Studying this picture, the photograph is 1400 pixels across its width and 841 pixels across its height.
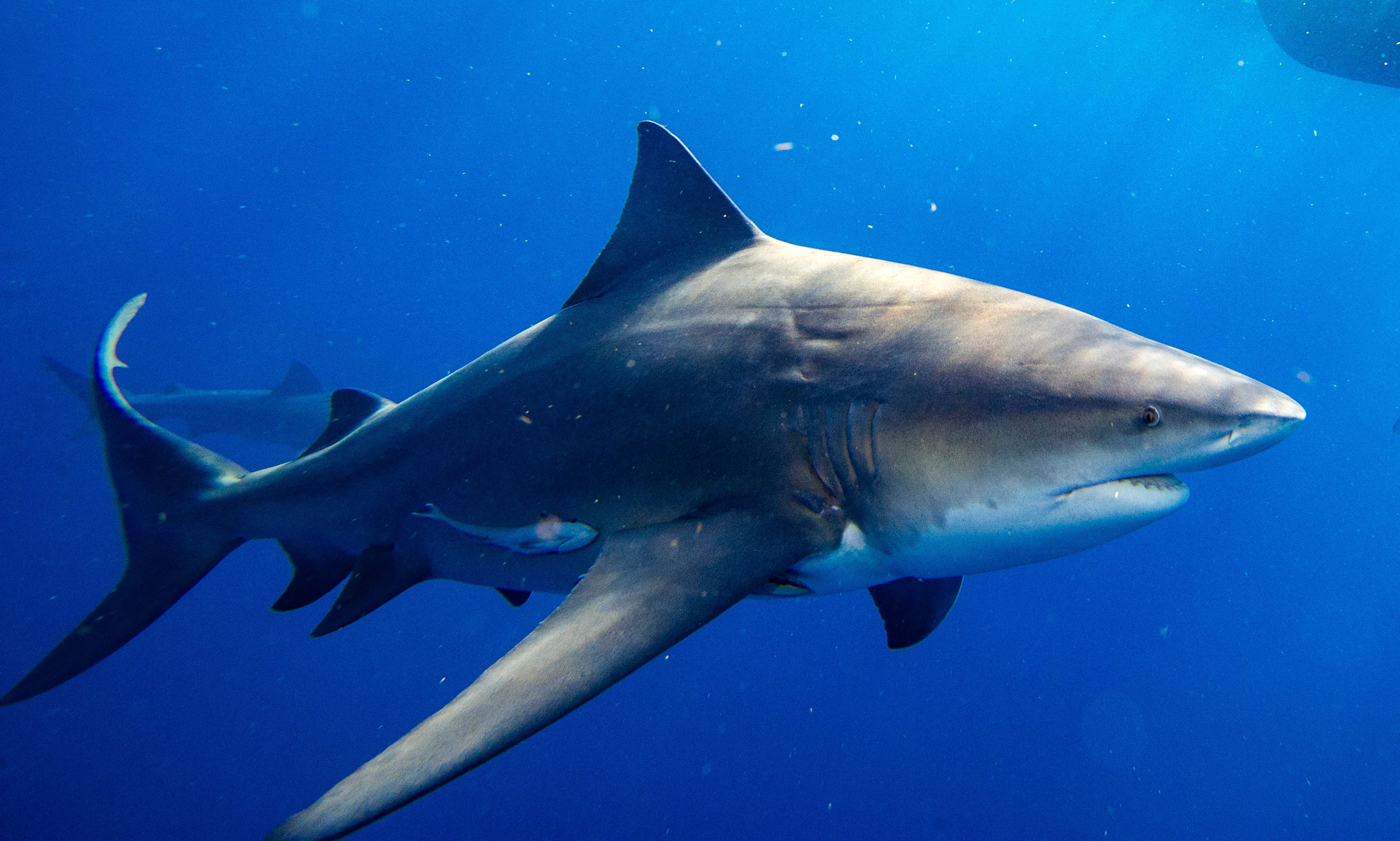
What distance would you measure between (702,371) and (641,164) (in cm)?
137

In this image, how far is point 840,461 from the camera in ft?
7.48

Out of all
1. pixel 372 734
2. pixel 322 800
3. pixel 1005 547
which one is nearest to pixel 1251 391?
pixel 1005 547

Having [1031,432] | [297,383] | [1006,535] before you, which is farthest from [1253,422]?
[297,383]

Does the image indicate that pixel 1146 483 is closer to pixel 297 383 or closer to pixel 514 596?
pixel 514 596

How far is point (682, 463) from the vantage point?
8.15 ft

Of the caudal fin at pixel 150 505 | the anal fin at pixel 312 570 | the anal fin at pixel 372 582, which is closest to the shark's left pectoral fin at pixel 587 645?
the anal fin at pixel 372 582

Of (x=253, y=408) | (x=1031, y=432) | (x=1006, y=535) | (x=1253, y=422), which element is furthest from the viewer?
(x=253, y=408)

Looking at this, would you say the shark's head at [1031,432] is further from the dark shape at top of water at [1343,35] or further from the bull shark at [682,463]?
the dark shape at top of water at [1343,35]

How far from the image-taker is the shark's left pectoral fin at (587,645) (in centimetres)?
142

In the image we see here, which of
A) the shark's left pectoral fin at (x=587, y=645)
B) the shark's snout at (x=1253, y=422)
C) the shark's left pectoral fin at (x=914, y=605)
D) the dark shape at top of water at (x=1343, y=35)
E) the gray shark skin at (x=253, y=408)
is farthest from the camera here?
the dark shape at top of water at (x=1343, y=35)

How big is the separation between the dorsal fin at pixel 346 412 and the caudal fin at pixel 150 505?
19.1 inches

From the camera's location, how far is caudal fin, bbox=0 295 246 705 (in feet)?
10.8

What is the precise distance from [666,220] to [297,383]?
13.4 m

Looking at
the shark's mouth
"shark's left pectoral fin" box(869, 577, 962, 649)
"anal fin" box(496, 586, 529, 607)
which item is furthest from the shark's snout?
"anal fin" box(496, 586, 529, 607)
